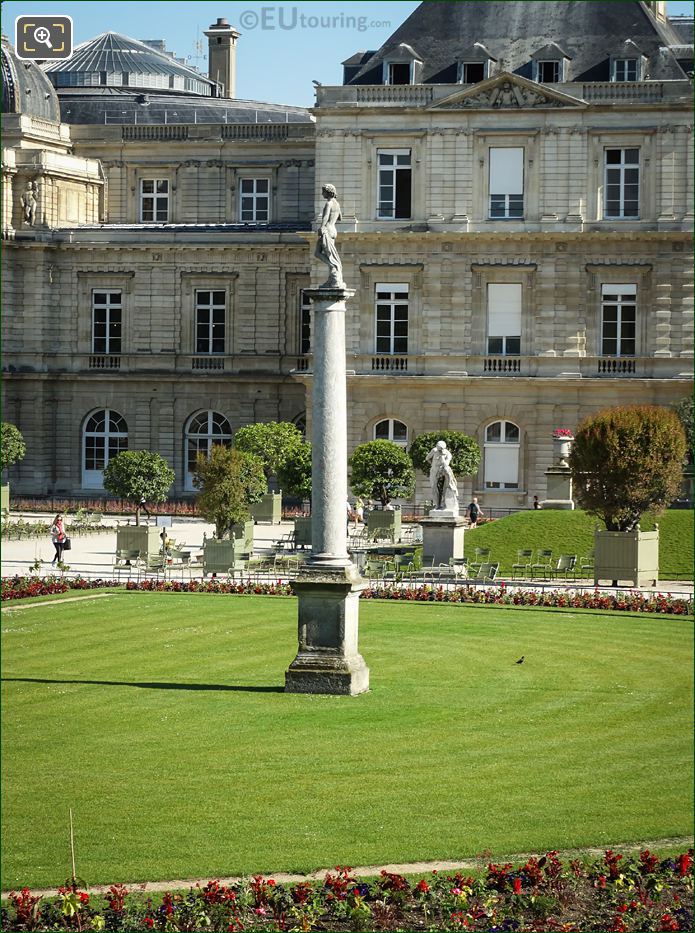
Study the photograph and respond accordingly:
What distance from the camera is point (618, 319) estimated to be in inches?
2530

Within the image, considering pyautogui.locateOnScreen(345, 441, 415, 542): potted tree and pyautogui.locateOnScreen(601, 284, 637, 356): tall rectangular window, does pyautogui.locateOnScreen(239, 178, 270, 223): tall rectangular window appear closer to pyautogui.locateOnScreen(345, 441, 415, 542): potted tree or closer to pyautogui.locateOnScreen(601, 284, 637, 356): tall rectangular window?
pyautogui.locateOnScreen(601, 284, 637, 356): tall rectangular window

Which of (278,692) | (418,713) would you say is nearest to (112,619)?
(278,692)

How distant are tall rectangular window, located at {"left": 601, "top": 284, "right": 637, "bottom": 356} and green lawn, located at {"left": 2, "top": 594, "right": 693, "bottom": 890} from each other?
32582 millimetres

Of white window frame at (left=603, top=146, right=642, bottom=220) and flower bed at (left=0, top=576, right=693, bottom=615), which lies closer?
flower bed at (left=0, top=576, right=693, bottom=615)

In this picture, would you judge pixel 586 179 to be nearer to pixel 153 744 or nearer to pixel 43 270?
pixel 43 270

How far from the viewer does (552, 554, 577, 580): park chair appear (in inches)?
1735

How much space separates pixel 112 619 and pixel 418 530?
24.4 meters

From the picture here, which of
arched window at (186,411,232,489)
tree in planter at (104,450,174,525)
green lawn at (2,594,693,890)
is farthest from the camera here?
arched window at (186,411,232,489)

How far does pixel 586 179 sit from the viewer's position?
209 ft

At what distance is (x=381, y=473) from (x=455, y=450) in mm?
4430

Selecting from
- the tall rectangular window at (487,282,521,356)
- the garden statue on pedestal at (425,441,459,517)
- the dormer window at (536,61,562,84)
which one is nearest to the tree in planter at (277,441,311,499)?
the garden statue on pedestal at (425,441,459,517)

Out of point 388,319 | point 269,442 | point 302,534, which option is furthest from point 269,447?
point 388,319

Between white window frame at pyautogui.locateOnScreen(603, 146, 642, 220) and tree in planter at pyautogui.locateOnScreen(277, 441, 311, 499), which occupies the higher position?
white window frame at pyautogui.locateOnScreen(603, 146, 642, 220)

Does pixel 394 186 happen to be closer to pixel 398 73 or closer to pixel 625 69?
pixel 398 73
